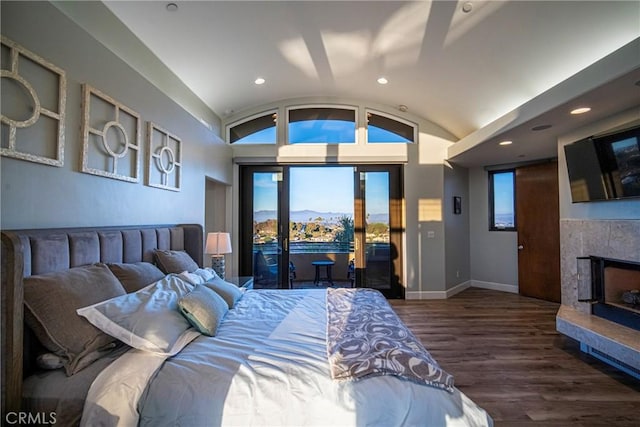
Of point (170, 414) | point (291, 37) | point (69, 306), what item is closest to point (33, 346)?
point (69, 306)

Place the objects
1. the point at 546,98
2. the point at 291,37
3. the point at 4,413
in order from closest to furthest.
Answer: the point at 4,413
the point at 546,98
the point at 291,37

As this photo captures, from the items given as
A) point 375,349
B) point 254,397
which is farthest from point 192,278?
point 375,349

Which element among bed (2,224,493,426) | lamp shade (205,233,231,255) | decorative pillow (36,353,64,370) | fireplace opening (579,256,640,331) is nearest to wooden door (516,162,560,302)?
fireplace opening (579,256,640,331)

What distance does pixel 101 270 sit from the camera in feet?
5.74

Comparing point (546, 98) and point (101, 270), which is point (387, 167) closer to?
point (546, 98)

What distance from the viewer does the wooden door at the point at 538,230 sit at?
497cm

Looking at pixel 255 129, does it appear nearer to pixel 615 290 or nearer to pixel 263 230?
pixel 263 230

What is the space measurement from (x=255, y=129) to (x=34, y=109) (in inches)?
150

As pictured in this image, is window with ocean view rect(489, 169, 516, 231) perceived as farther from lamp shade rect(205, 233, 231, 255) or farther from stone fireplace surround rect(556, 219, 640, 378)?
lamp shade rect(205, 233, 231, 255)

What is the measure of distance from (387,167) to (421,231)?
4.26ft

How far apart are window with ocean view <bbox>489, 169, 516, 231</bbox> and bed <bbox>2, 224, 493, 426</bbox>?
4.96 meters

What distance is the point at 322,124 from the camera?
17.5 ft

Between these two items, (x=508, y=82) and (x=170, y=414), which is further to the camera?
(x=508, y=82)

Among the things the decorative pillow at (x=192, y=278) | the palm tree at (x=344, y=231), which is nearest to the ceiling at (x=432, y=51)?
the decorative pillow at (x=192, y=278)
